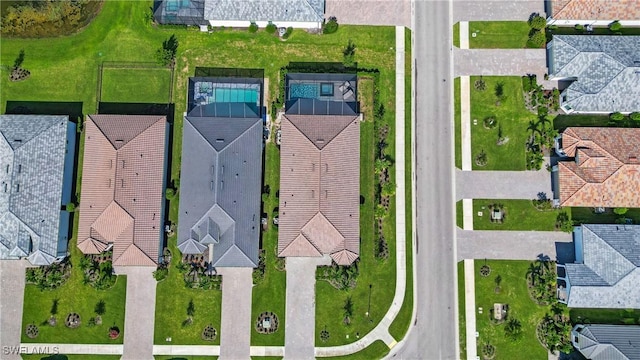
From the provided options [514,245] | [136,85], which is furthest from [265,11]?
[514,245]

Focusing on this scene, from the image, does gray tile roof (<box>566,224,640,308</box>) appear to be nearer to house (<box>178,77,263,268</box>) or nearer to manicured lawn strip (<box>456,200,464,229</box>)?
manicured lawn strip (<box>456,200,464,229</box>)

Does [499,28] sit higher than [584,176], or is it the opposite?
[499,28]

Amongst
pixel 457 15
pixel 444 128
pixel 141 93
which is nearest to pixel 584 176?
pixel 444 128

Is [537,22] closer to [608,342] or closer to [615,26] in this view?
[615,26]

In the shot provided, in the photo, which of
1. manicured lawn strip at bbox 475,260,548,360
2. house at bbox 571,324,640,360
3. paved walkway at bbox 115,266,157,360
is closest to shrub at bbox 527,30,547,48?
manicured lawn strip at bbox 475,260,548,360

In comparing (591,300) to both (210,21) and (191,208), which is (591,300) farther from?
(210,21)
